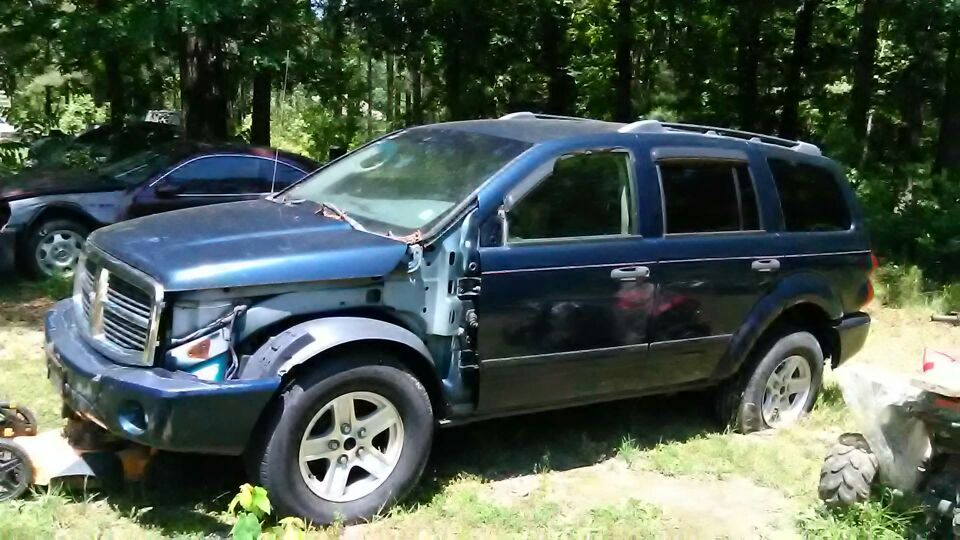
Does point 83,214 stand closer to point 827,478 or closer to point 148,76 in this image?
point 827,478

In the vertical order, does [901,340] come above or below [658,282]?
below

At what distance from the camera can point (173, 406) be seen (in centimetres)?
387

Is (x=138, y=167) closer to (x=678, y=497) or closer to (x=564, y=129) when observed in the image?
(x=564, y=129)

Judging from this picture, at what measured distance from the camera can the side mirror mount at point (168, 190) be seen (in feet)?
30.5

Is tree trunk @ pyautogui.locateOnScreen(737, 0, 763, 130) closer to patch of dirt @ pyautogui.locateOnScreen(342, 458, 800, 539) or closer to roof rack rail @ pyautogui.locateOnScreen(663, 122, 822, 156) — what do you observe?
roof rack rail @ pyautogui.locateOnScreen(663, 122, 822, 156)

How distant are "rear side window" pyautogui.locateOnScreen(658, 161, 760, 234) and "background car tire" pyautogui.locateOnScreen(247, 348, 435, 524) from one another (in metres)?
1.86

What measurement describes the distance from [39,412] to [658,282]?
142 inches

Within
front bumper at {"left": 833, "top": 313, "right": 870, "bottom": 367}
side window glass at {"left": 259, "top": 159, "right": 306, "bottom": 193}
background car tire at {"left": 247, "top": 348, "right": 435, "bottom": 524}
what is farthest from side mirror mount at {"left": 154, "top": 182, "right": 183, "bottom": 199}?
front bumper at {"left": 833, "top": 313, "right": 870, "bottom": 367}

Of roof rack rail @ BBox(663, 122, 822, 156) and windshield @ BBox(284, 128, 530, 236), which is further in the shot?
roof rack rail @ BBox(663, 122, 822, 156)

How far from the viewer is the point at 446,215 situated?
15.3ft

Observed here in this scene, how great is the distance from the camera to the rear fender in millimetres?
5723

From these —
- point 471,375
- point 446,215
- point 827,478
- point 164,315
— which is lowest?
point 827,478

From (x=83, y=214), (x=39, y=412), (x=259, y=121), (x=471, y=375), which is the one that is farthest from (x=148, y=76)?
(x=471, y=375)

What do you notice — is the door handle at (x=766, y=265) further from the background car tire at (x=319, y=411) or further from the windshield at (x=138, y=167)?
the windshield at (x=138, y=167)
